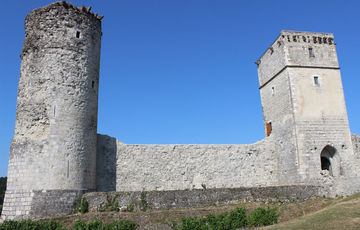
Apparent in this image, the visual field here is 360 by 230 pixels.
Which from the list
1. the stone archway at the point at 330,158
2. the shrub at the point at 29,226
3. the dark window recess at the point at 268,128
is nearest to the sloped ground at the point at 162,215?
the shrub at the point at 29,226

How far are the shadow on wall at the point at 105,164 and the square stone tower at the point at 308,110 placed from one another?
868cm

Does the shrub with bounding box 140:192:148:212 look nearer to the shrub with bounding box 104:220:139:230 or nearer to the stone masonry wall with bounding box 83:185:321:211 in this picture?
the stone masonry wall with bounding box 83:185:321:211

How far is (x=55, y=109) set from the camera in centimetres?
1249

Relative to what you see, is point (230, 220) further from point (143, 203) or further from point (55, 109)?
point (55, 109)

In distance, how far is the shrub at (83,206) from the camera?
461 inches

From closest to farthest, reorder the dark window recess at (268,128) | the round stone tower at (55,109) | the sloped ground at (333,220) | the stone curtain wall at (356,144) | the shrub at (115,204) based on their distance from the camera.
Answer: the sloped ground at (333,220)
the shrub at (115,204)
the round stone tower at (55,109)
the stone curtain wall at (356,144)
the dark window recess at (268,128)

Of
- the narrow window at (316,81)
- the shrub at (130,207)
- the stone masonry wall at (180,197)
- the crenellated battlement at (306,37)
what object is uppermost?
the crenellated battlement at (306,37)

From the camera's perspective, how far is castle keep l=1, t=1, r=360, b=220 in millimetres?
12039

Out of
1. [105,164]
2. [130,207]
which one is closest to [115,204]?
[130,207]

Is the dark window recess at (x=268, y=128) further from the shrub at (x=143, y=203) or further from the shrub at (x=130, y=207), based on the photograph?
the shrub at (x=130, y=207)

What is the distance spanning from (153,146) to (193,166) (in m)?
2.25

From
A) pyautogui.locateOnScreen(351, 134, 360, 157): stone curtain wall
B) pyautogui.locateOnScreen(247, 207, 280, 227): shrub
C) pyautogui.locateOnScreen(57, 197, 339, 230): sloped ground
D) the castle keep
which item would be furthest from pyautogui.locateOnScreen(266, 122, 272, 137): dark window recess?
pyautogui.locateOnScreen(247, 207, 280, 227): shrub

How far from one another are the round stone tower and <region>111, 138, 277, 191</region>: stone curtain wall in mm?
2020

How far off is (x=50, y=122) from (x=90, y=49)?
368 cm
